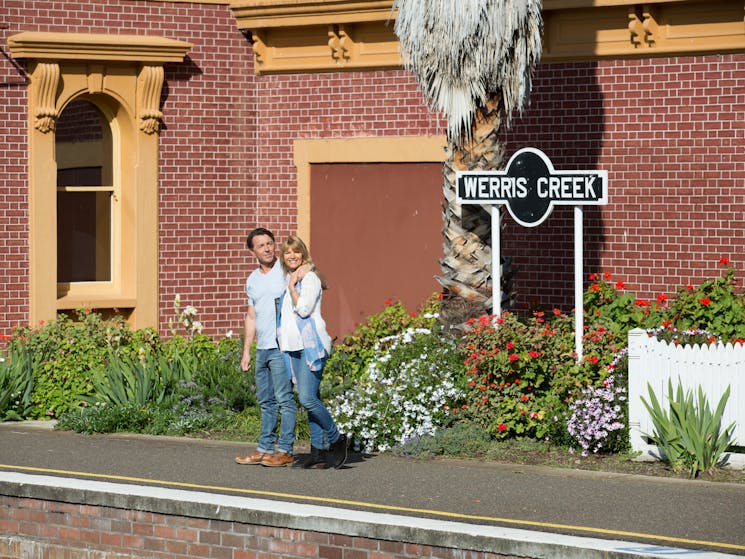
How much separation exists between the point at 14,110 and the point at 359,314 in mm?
4379

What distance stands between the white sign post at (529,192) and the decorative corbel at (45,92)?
5.38m

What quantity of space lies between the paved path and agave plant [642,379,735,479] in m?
0.33

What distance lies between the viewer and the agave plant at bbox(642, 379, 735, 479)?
32.7ft

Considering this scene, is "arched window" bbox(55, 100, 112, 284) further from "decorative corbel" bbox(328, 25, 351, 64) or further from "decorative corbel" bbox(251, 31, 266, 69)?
"decorative corbel" bbox(328, 25, 351, 64)

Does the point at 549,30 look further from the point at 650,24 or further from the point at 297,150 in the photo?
the point at 297,150

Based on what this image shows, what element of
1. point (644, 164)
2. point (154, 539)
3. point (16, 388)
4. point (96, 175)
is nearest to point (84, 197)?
point (96, 175)

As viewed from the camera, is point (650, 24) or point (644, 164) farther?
point (644, 164)

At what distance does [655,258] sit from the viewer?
45.5ft

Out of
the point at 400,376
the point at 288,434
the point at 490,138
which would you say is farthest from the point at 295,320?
the point at 490,138

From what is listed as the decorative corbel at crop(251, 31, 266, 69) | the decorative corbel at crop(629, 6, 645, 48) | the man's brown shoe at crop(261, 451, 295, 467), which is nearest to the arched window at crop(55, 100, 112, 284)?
the decorative corbel at crop(251, 31, 266, 69)

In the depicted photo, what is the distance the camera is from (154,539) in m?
8.69

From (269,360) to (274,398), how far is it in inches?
14.6

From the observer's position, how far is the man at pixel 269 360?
404 inches

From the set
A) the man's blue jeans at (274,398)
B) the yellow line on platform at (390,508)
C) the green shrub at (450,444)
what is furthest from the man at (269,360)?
the green shrub at (450,444)
